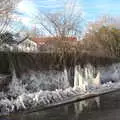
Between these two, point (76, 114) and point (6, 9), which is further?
point (6, 9)

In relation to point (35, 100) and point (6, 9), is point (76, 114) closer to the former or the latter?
point (35, 100)

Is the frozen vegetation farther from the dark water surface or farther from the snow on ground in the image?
the dark water surface

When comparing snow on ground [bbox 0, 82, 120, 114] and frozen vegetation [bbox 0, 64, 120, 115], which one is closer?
snow on ground [bbox 0, 82, 120, 114]

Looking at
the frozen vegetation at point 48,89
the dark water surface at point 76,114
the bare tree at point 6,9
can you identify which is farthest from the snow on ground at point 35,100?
the bare tree at point 6,9

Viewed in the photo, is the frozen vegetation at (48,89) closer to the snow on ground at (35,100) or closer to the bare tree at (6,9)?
the snow on ground at (35,100)

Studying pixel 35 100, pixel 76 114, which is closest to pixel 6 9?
pixel 35 100

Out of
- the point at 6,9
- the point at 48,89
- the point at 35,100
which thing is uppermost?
the point at 6,9

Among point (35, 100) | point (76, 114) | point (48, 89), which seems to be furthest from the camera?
point (48, 89)

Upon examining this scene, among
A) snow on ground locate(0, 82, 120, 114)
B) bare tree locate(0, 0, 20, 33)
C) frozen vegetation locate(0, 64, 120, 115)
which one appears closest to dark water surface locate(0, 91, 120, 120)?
snow on ground locate(0, 82, 120, 114)

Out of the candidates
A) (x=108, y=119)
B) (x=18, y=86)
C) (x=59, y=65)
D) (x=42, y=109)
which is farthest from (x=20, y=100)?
(x=59, y=65)

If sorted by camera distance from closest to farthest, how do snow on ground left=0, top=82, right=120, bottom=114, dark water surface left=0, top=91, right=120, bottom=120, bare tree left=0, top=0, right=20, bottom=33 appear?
1. dark water surface left=0, top=91, right=120, bottom=120
2. snow on ground left=0, top=82, right=120, bottom=114
3. bare tree left=0, top=0, right=20, bottom=33

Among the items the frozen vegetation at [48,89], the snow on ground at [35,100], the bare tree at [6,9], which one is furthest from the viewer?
the bare tree at [6,9]

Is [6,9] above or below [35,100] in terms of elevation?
above

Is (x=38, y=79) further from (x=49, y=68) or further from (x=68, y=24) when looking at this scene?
(x=68, y=24)
